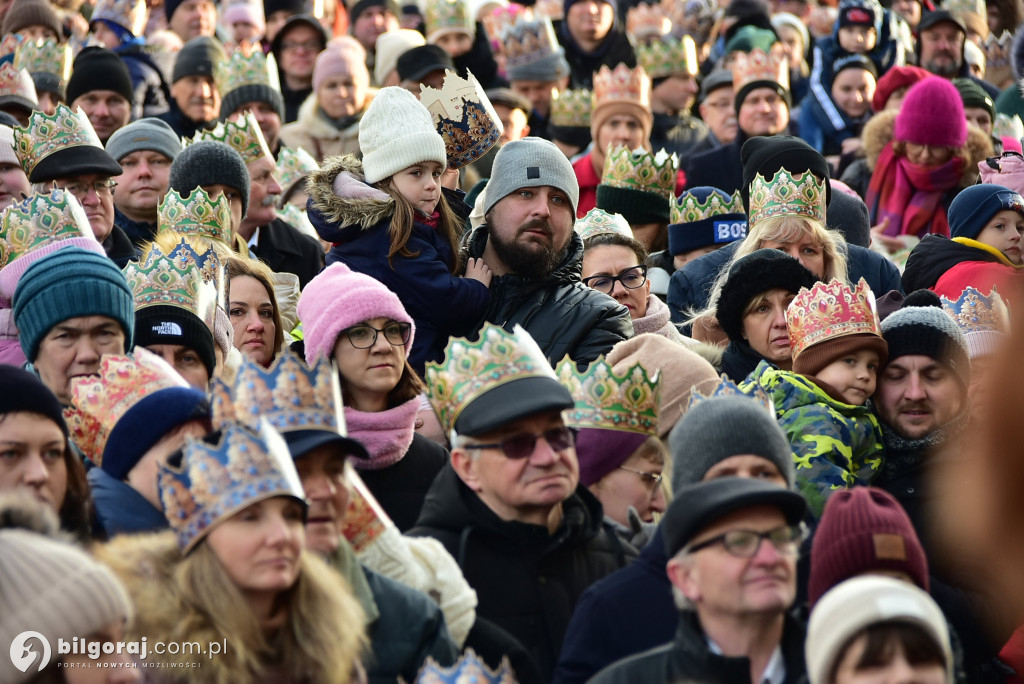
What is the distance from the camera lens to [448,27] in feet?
48.3

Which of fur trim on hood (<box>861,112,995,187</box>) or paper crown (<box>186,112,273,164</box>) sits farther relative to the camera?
fur trim on hood (<box>861,112,995,187</box>)

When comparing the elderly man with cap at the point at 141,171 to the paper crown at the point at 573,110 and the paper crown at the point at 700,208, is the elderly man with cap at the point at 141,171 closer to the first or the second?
the paper crown at the point at 700,208

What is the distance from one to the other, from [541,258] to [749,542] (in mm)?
3309

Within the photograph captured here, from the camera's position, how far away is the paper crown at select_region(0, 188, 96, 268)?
25.7ft

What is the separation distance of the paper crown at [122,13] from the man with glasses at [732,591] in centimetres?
1016

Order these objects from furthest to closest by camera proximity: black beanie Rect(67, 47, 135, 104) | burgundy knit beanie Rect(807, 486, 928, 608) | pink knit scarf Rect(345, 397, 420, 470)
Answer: black beanie Rect(67, 47, 135, 104) < pink knit scarf Rect(345, 397, 420, 470) < burgundy knit beanie Rect(807, 486, 928, 608)

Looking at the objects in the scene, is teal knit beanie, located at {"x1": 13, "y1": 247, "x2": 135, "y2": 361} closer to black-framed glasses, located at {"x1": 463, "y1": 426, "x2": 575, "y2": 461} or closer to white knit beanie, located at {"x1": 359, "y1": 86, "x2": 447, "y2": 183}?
white knit beanie, located at {"x1": 359, "y1": 86, "x2": 447, "y2": 183}

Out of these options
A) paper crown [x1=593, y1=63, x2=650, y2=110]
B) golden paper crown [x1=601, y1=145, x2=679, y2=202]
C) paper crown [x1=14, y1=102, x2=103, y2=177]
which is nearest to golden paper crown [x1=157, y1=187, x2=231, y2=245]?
paper crown [x1=14, y1=102, x2=103, y2=177]

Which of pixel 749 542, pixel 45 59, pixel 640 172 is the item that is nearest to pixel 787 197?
pixel 640 172

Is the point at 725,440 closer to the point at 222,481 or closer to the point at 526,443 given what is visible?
the point at 526,443

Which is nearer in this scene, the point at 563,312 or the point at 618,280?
the point at 563,312

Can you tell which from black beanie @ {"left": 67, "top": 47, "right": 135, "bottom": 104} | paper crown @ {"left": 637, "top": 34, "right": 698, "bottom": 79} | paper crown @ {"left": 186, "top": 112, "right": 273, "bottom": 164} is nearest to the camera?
paper crown @ {"left": 186, "top": 112, "right": 273, "bottom": 164}

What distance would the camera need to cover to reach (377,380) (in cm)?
649

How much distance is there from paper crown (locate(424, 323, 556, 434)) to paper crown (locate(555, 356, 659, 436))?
405mm
